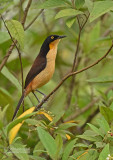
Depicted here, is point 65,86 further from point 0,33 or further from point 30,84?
point 0,33

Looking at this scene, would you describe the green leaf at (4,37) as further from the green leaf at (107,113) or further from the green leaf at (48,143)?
the green leaf at (48,143)

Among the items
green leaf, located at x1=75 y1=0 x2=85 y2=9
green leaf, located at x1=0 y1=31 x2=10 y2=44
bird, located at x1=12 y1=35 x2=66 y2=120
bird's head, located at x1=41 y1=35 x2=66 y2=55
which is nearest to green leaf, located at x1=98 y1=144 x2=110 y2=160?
green leaf, located at x1=75 y1=0 x2=85 y2=9

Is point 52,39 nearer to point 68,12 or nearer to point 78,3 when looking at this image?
point 78,3

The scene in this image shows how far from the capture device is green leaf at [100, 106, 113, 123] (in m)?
2.75

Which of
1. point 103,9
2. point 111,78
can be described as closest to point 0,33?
point 111,78

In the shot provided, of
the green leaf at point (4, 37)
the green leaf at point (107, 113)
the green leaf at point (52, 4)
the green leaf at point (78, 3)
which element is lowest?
the green leaf at point (107, 113)

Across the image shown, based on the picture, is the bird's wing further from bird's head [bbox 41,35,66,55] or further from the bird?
bird's head [bbox 41,35,66,55]

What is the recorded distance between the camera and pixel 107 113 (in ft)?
9.11

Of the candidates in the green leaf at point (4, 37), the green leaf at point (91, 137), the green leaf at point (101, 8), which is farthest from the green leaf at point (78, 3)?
the green leaf at point (4, 37)

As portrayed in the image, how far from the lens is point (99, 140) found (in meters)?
2.57

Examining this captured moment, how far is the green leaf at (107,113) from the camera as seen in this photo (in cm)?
275

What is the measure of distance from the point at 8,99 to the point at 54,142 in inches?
56.3

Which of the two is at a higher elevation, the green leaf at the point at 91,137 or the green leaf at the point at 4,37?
the green leaf at the point at 4,37

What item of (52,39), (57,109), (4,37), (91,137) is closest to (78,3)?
(91,137)
